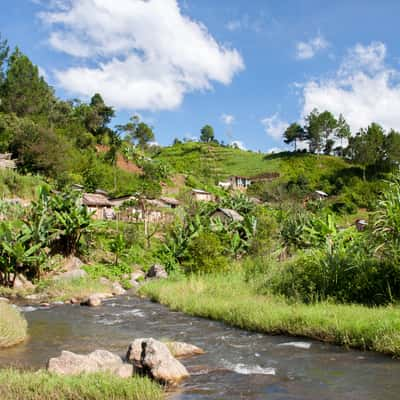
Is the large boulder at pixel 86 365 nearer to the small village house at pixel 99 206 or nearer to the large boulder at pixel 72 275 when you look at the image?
the large boulder at pixel 72 275

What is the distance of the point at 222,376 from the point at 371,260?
7.62 metres

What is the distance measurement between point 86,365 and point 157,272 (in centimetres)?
1809

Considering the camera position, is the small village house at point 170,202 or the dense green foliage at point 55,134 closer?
the dense green foliage at point 55,134

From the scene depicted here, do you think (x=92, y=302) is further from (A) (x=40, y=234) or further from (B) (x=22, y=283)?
(A) (x=40, y=234)

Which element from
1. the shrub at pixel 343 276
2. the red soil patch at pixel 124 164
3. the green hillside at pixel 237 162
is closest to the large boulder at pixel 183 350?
the shrub at pixel 343 276

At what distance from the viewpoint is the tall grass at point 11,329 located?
11.2 m

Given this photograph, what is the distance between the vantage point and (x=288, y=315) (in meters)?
12.3

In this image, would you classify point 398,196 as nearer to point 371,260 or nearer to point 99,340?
point 371,260

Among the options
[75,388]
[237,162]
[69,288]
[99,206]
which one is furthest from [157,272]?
[237,162]

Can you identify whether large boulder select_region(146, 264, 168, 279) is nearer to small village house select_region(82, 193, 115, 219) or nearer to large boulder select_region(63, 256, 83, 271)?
large boulder select_region(63, 256, 83, 271)

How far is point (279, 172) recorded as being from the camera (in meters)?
82.9

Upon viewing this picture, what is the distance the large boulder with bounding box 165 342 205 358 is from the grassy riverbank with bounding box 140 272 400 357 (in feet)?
8.72

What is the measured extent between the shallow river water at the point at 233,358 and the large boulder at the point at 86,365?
112cm

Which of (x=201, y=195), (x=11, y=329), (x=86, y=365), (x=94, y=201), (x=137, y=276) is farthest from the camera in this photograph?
(x=201, y=195)
